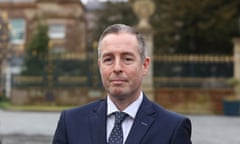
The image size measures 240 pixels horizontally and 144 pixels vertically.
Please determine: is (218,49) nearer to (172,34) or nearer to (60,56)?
(172,34)

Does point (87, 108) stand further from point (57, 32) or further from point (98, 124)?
point (57, 32)

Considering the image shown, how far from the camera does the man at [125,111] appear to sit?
2.18 meters

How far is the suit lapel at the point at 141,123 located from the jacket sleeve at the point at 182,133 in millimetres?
132

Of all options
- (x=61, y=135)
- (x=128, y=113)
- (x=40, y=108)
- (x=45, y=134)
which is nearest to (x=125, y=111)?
(x=128, y=113)

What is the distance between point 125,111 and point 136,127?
9cm

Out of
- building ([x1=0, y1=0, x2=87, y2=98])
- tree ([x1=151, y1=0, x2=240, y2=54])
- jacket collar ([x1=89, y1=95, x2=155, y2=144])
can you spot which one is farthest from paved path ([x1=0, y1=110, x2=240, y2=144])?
building ([x1=0, y1=0, x2=87, y2=98])

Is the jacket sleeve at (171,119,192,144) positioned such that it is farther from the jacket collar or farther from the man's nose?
the man's nose

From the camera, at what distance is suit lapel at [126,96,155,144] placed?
7.16 feet

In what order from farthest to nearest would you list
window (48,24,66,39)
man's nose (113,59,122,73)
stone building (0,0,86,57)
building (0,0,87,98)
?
window (48,24,66,39), stone building (0,0,86,57), building (0,0,87,98), man's nose (113,59,122,73)

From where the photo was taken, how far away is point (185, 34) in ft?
89.4

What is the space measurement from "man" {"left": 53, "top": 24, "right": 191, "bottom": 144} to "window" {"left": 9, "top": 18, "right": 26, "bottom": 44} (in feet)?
122

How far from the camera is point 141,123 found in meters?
2.23

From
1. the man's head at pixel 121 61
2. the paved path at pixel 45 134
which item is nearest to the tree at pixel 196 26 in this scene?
the paved path at pixel 45 134

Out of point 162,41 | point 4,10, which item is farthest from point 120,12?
point 162,41
